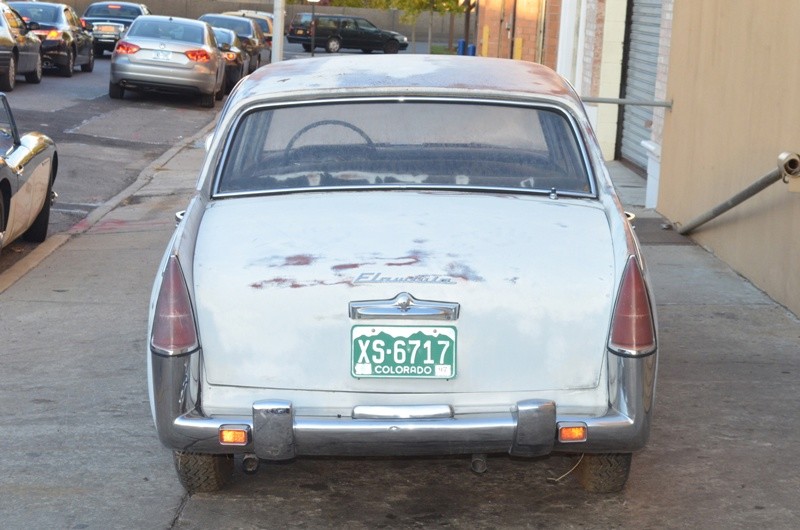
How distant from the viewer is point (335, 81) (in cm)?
577

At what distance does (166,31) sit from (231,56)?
12.9 feet

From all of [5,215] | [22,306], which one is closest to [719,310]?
[22,306]

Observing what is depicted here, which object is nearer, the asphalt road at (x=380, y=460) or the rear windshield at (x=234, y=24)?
the asphalt road at (x=380, y=460)

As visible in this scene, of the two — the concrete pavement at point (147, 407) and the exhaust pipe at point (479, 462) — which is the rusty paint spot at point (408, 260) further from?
the concrete pavement at point (147, 407)

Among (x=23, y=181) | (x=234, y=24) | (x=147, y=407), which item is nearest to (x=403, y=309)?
(x=147, y=407)

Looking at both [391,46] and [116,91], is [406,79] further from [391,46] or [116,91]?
[391,46]

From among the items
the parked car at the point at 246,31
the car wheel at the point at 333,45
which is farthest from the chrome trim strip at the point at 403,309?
the car wheel at the point at 333,45

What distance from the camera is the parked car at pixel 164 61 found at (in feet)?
75.6

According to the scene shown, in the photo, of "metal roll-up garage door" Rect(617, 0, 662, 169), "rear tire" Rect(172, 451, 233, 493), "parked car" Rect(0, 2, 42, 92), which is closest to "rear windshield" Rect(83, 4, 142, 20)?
"parked car" Rect(0, 2, 42, 92)

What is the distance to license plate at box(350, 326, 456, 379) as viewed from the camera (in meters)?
4.49

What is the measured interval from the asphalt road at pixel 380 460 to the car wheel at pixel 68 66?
18.6 meters

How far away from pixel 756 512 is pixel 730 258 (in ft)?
16.7

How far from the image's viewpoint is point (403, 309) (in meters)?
4.45

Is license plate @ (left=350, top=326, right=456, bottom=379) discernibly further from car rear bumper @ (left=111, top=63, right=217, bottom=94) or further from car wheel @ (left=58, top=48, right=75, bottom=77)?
car wheel @ (left=58, top=48, right=75, bottom=77)
